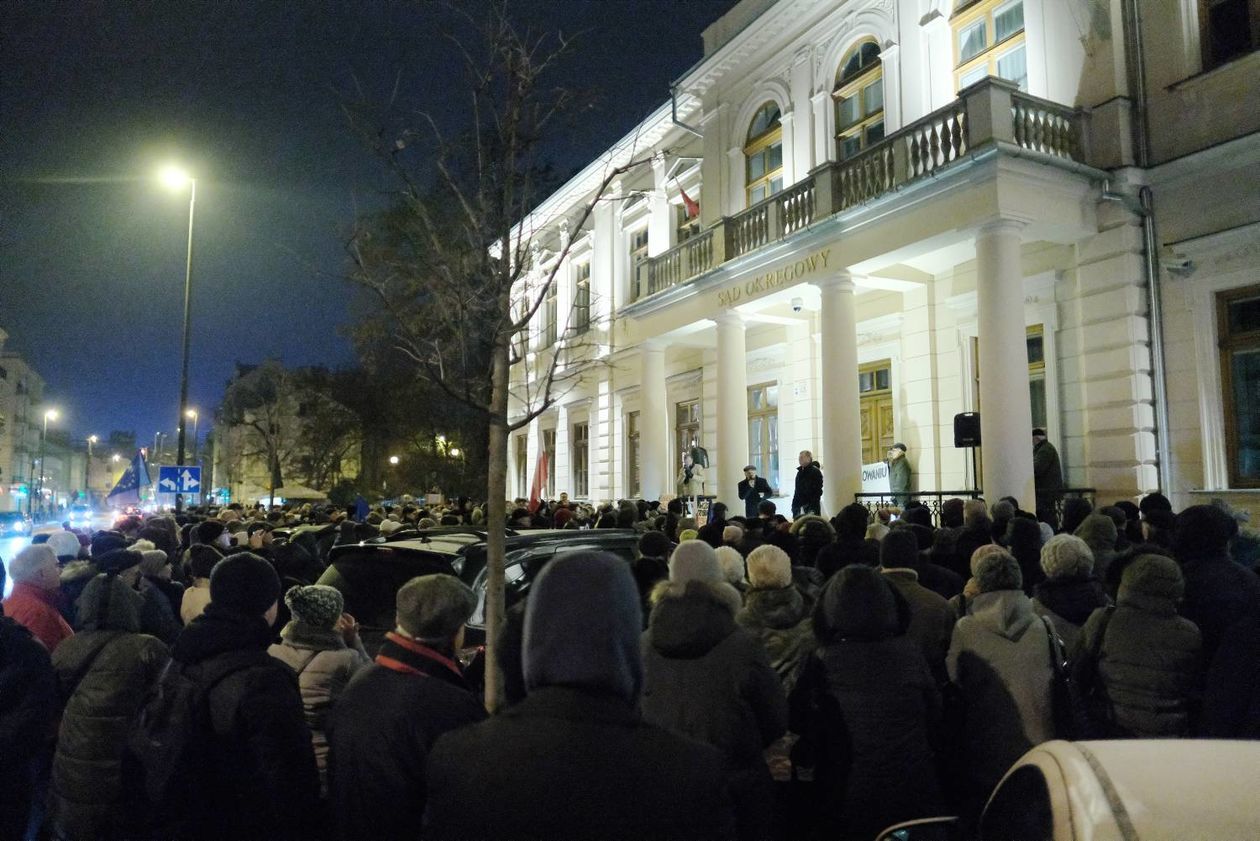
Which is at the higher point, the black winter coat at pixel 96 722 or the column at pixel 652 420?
the column at pixel 652 420

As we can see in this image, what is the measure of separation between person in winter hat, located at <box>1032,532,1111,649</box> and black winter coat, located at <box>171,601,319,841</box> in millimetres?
3553

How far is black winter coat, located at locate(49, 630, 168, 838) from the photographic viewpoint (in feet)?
11.6

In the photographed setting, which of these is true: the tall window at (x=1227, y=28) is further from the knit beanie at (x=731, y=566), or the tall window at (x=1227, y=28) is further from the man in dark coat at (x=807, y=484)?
the knit beanie at (x=731, y=566)

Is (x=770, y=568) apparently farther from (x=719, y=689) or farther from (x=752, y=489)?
(x=752, y=489)

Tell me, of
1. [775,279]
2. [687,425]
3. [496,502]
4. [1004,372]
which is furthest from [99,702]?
[687,425]

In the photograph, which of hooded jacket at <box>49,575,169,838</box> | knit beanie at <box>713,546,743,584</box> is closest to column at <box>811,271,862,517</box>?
knit beanie at <box>713,546,743,584</box>

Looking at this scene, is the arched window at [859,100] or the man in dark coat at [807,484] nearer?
the man in dark coat at [807,484]

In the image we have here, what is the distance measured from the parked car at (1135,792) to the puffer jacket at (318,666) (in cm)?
269

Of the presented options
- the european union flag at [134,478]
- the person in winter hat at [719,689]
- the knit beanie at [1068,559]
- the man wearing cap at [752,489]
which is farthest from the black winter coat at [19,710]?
the european union flag at [134,478]

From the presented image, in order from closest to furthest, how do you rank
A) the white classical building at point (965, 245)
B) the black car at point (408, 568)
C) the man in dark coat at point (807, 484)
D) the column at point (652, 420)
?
the black car at point (408, 568)
the white classical building at point (965, 245)
the man in dark coat at point (807, 484)
the column at point (652, 420)

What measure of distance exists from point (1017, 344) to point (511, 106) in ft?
26.0

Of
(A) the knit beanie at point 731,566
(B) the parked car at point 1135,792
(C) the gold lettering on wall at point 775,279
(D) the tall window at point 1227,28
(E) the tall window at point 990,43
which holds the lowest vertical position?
(B) the parked car at point 1135,792

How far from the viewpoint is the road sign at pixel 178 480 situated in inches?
637

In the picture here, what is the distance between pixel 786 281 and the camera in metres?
14.7
